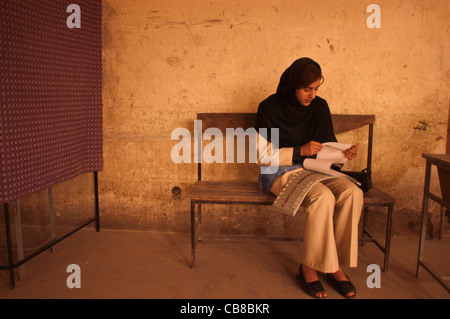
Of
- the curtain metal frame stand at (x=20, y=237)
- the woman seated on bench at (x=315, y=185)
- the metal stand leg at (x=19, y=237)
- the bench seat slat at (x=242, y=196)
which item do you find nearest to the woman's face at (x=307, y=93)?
the woman seated on bench at (x=315, y=185)

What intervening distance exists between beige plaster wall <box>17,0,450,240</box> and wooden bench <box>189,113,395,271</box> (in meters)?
0.19

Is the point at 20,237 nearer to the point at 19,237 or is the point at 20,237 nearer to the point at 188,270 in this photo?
the point at 19,237

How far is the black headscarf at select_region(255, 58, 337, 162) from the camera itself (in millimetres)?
2791

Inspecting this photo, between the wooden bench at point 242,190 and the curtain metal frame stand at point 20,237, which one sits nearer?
the curtain metal frame stand at point 20,237

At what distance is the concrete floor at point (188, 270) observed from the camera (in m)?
2.40

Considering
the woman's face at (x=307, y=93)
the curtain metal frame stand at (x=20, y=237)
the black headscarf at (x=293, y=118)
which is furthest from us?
the black headscarf at (x=293, y=118)

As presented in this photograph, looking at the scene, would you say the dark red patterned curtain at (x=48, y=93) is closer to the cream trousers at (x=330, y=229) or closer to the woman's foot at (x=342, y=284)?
the cream trousers at (x=330, y=229)

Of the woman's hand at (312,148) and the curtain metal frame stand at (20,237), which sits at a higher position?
the woman's hand at (312,148)

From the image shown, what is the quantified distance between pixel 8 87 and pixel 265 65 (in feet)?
7.04

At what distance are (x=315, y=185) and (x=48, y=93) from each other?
221cm

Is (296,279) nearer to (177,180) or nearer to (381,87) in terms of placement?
(177,180)

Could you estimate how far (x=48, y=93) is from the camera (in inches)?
105

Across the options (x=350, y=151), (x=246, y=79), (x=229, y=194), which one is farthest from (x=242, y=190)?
(x=246, y=79)
